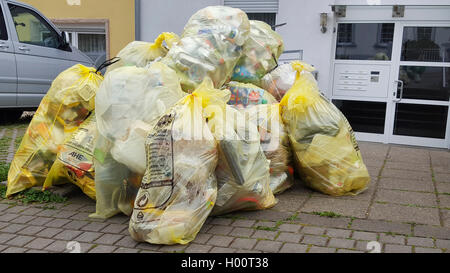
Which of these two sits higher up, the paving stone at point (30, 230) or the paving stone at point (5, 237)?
the paving stone at point (30, 230)

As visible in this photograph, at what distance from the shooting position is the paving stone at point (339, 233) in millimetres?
3158

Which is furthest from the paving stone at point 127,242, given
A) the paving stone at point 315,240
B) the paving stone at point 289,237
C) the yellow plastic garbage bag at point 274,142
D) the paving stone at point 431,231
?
the paving stone at point 431,231

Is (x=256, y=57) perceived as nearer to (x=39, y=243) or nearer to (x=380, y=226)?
(x=380, y=226)

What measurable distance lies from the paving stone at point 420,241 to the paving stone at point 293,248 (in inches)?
28.3

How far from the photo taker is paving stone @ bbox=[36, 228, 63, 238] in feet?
10.6

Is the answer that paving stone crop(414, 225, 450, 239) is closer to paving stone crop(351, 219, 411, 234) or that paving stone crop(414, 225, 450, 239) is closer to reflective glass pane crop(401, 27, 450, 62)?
paving stone crop(351, 219, 411, 234)

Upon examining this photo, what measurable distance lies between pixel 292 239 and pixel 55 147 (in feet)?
7.44

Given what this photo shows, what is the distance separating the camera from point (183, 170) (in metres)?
3.03

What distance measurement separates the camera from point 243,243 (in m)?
3.05

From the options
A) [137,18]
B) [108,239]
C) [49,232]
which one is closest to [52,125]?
[49,232]

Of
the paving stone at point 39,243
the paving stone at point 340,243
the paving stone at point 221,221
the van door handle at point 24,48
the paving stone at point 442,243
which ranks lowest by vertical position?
the paving stone at point 39,243

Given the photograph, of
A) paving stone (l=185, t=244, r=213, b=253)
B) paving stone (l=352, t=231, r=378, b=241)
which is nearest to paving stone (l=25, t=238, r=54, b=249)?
paving stone (l=185, t=244, r=213, b=253)

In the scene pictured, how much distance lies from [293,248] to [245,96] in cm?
191

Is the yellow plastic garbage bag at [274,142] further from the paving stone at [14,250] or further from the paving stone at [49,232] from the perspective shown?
the paving stone at [14,250]
